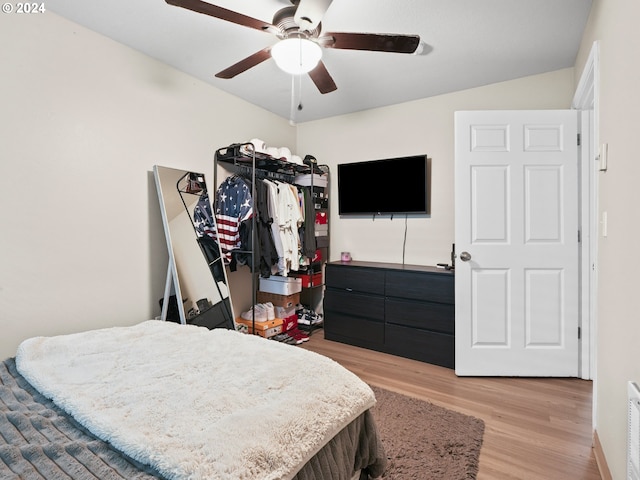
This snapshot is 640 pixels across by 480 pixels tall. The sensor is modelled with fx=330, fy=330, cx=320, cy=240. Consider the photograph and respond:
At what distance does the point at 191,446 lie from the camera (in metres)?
0.88

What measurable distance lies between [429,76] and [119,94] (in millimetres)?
2504

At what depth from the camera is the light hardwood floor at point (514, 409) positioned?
1.64 meters

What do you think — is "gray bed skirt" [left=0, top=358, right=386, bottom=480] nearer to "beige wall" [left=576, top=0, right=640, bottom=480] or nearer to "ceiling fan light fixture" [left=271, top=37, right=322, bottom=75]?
"beige wall" [left=576, top=0, right=640, bottom=480]

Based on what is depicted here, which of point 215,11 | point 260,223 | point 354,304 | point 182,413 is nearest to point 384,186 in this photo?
point 354,304

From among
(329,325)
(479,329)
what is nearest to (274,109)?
(329,325)

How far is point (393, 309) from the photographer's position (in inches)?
122

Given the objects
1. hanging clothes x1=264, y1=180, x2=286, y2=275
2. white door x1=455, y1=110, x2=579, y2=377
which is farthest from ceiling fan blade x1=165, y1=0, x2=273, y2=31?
white door x1=455, y1=110, x2=579, y2=377

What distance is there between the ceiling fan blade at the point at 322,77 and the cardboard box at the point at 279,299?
2.12 metres

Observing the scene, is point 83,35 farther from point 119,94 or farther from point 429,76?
point 429,76

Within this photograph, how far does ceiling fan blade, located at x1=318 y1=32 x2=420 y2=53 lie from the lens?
171 centimetres

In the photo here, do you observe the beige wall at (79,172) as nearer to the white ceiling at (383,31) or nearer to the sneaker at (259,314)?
the white ceiling at (383,31)

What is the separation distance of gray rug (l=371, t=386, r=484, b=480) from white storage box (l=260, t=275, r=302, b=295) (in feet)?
4.91

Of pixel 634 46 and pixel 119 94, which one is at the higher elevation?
pixel 119 94

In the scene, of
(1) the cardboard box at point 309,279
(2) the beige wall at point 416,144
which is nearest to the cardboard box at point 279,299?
(1) the cardboard box at point 309,279
